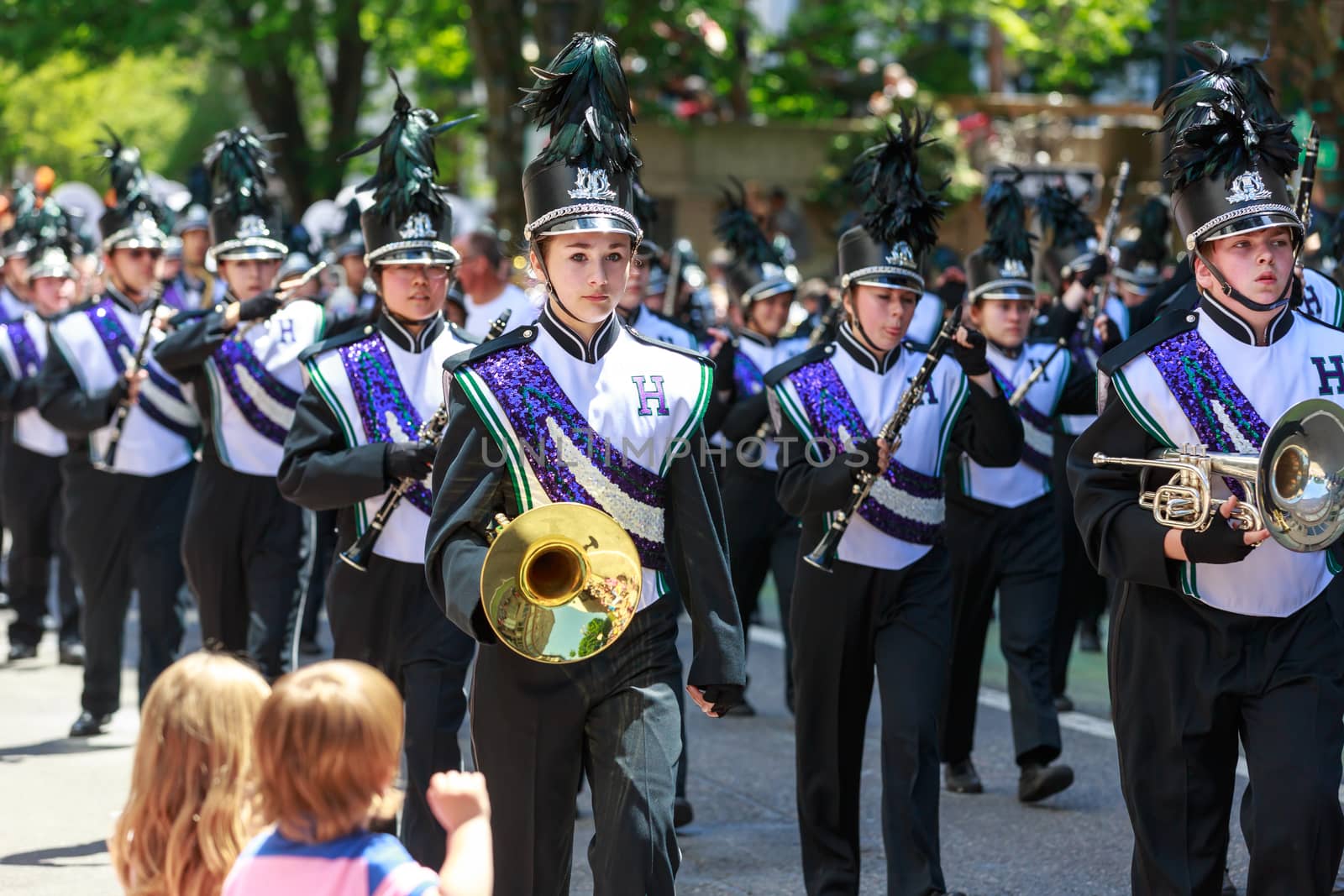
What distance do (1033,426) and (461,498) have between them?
4.57 meters

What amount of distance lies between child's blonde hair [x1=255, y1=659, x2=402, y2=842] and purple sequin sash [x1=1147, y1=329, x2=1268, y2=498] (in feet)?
8.28

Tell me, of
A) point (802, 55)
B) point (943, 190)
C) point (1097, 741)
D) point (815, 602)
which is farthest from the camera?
point (802, 55)

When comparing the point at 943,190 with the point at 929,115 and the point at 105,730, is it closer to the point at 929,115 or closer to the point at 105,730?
the point at 929,115

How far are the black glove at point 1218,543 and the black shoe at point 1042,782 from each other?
3198 millimetres

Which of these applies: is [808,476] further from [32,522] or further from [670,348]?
[32,522]

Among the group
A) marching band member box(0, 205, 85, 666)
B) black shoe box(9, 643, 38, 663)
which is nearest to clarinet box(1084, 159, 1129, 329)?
marching band member box(0, 205, 85, 666)

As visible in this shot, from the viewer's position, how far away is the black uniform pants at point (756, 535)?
399 inches

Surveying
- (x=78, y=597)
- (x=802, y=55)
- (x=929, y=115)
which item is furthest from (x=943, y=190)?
(x=802, y=55)

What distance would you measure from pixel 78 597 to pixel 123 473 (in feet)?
9.43

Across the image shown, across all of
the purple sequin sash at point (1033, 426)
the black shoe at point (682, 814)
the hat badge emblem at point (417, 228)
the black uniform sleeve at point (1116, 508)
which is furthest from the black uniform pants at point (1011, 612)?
the black uniform sleeve at point (1116, 508)

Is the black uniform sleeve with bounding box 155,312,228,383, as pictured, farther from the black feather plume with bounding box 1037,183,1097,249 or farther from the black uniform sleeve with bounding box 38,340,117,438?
the black feather plume with bounding box 1037,183,1097,249

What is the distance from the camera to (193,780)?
3729 millimetres

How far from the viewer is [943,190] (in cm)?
743

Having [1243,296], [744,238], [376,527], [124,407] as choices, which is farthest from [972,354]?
[744,238]
